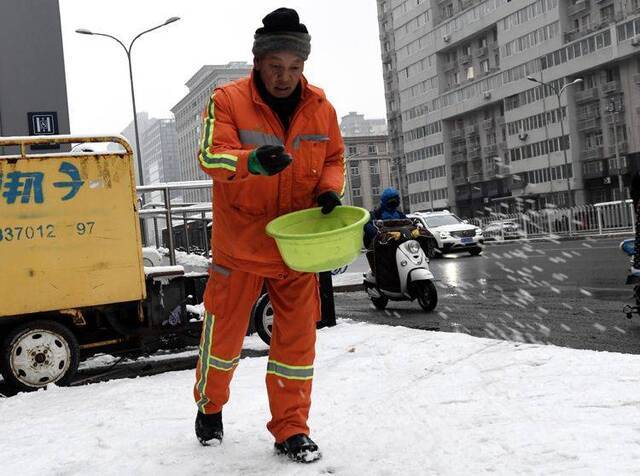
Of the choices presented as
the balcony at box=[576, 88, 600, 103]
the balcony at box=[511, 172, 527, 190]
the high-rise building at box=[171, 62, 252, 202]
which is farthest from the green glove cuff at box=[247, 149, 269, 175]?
the high-rise building at box=[171, 62, 252, 202]

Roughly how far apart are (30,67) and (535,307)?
8.40 m

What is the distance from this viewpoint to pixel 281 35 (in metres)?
2.91

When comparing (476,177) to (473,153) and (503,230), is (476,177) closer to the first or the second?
(473,153)

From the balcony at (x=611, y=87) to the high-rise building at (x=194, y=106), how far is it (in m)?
82.5

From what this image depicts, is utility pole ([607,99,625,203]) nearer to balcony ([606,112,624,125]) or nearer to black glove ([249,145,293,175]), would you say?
balcony ([606,112,624,125])

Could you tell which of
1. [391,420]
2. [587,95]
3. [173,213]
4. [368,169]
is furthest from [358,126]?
[391,420]

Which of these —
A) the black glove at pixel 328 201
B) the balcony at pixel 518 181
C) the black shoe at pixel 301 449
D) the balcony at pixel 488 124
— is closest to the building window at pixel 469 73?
the balcony at pixel 488 124

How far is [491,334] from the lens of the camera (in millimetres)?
6660

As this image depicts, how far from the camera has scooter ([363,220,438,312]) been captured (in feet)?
30.1

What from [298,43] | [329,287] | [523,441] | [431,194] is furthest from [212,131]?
[431,194]

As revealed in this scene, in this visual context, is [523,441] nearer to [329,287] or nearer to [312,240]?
[312,240]

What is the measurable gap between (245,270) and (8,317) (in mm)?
3048

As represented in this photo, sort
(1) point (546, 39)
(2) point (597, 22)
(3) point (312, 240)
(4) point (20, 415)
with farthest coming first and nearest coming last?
(1) point (546, 39) → (2) point (597, 22) → (4) point (20, 415) → (3) point (312, 240)

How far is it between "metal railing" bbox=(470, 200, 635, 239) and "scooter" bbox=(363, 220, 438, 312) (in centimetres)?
1802
